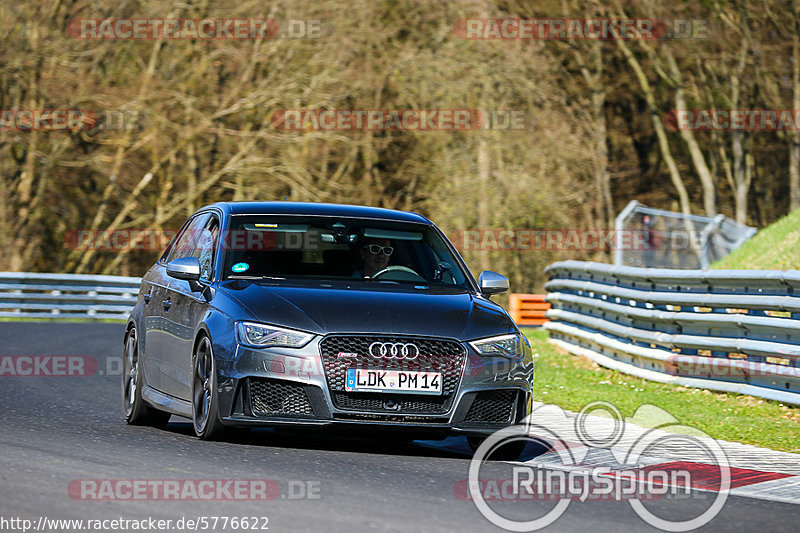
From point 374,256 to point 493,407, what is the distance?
156 centimetres

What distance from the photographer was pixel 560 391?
13.3m

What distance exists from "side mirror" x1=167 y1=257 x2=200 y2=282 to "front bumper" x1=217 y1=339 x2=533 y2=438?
1.01m

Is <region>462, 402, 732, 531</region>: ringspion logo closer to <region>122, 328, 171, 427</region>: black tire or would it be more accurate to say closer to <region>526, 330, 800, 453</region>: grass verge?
<region>526, 330, 800, 453</region>: grass verge

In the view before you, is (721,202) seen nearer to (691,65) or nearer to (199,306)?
(691,65)

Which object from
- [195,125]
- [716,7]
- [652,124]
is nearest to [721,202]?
[652,124]

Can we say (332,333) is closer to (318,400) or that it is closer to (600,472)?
(318,400)

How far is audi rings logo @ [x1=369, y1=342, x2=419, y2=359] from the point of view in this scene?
8312mm

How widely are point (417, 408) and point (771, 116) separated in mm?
36059

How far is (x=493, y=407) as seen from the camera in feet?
28.6

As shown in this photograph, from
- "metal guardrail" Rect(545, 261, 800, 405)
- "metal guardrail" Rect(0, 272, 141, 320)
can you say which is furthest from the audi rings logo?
"metal guardrail" Rect(0, 272, 141, 320)

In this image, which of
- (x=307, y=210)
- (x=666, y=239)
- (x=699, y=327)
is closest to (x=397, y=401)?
(x=307, y=210)

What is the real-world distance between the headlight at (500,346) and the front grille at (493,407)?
232mm

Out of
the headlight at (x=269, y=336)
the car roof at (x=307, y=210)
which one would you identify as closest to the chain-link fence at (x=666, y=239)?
the car roof at (x=307, y=210)

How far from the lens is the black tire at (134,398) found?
10.2m
